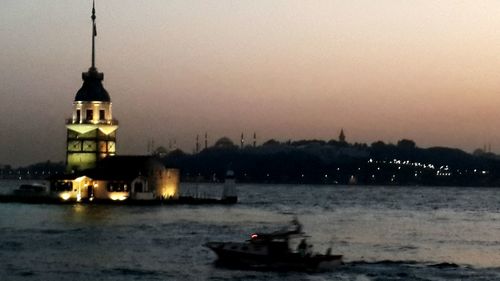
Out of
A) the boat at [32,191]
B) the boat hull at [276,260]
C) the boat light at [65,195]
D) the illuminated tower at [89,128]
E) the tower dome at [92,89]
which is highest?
the tower dome at [92,89]

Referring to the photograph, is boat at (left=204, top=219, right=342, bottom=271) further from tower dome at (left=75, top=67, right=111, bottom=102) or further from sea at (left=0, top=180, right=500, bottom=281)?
tower dome at (left=75, top=67, right=111, bottom=102)

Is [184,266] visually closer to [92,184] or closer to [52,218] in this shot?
[52,218]

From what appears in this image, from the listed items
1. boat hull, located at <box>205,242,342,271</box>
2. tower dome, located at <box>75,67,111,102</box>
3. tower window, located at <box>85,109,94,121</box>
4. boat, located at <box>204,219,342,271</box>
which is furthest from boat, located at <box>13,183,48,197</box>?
boat, located at <box>204,219,342,271</box>

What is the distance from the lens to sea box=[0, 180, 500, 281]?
2242 inches

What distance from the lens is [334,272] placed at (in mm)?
57219

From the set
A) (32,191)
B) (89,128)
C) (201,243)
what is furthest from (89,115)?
(201,243)

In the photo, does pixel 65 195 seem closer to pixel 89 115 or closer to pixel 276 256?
pixel 89 115

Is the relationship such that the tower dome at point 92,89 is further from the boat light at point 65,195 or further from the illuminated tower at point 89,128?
the boat light at point 65,195

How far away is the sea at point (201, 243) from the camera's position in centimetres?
5694

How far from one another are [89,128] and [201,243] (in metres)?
51.4

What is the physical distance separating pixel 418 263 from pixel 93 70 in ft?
235

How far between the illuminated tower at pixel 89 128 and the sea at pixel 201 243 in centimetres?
663

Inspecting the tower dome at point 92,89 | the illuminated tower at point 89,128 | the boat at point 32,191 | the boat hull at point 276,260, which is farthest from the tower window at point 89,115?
the boat hull at point 276,260

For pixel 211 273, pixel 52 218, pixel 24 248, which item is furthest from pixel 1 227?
pixel 211 273
